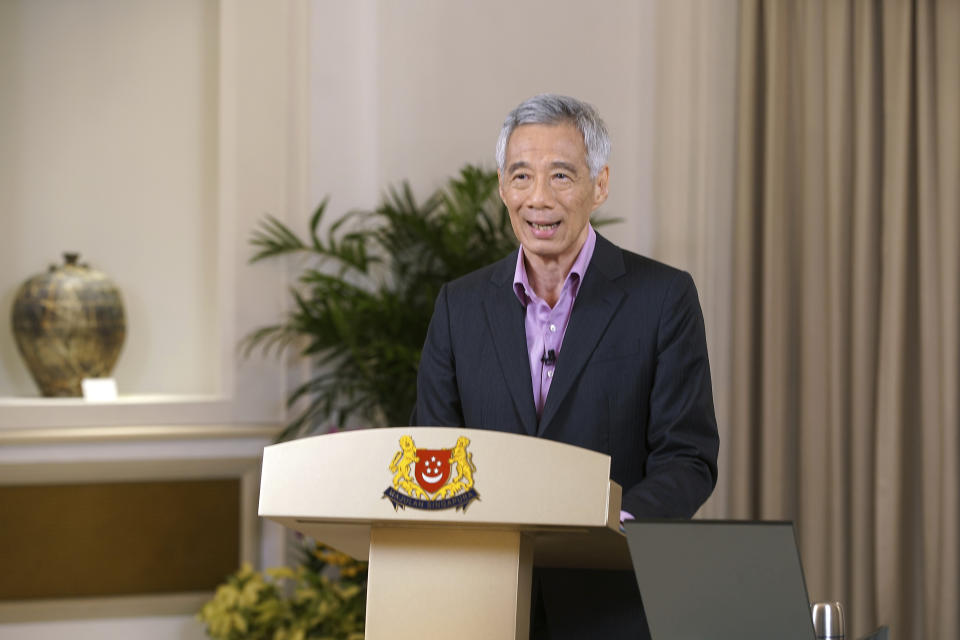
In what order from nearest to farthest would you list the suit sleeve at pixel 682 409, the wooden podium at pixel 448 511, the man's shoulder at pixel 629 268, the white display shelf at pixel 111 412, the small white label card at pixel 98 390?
the wooden podium at pixel 448 511 < the suit sleeve at pixel 682 409 < the man's shoulder at pixel 629 268 < the white display shelf at pixel 111 412 < the small white label card at pixel 98 390

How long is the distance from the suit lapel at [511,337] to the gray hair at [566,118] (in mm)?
237

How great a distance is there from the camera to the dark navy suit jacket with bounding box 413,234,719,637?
170 centimetres

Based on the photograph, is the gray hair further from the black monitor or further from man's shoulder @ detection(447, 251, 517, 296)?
the black monitor

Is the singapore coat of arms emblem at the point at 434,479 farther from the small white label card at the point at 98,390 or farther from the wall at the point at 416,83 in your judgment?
the small white label card at the point at 98,390

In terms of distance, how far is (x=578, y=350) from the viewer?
1731 mm

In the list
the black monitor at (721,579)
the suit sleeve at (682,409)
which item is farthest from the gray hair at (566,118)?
the black monitor at (721,579)

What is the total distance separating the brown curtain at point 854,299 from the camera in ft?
10.2

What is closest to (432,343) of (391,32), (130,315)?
(391,32)

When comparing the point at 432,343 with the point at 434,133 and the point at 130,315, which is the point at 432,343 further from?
the point at 130,315

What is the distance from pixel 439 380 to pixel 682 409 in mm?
432

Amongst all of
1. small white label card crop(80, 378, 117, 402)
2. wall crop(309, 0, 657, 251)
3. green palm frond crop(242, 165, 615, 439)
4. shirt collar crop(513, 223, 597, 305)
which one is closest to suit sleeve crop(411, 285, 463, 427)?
shirt collar crop(513, 223, 597, 305)

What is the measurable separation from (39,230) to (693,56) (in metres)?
2.71

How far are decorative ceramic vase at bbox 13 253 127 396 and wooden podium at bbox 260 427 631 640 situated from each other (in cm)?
313

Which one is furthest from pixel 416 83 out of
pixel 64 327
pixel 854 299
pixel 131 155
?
pixel 854 299
